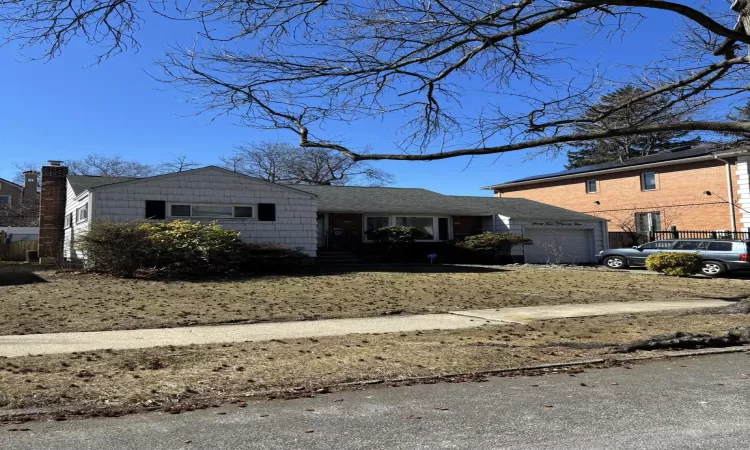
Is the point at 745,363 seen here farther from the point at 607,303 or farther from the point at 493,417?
the point at 607,303

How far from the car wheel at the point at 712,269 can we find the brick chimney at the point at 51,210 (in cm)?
2380

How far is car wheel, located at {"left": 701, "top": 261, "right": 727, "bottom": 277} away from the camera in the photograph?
795 inches

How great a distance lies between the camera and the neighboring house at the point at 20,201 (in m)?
46.8

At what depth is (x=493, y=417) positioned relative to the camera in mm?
4633

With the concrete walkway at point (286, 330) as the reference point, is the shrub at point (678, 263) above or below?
above

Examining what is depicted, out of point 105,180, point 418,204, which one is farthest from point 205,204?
point 418,204

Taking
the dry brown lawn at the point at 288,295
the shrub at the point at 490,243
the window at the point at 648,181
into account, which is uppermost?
the window at the point at 648,181

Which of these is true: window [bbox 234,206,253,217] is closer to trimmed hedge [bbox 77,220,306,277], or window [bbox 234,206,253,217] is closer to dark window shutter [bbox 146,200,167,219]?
dark window shutter [bbox 146,200,167,219]

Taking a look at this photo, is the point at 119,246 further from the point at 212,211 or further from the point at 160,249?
the point at 212,211

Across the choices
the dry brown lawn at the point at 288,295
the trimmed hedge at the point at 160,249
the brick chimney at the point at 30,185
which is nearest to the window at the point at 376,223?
the dry brown lawn at the point at 288,295

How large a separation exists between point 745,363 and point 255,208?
16348 millimetres

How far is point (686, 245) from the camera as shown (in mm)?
21391

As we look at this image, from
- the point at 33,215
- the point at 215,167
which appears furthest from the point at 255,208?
the point at 33,215

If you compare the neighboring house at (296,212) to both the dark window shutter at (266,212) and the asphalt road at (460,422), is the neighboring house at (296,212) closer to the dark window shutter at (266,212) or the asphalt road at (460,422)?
the dark window shutter at (266,212)
